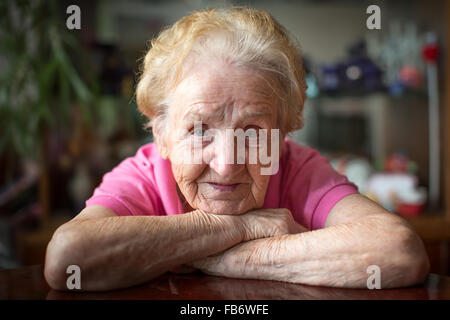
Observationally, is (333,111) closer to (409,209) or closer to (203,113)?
(409,209)

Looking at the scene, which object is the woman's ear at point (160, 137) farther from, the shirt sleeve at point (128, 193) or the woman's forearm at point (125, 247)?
the woman's forearm at point (125, 247)

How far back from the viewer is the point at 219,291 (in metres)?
0.83

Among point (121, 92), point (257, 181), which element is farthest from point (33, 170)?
point (257, 181)

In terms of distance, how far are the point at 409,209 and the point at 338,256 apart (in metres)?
1.88

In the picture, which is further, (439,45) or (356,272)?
(439,45)

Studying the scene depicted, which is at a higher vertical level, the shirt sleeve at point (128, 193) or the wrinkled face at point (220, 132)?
the wrinkled face at point (220, 132)

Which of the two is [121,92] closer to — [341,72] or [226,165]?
[341,72]

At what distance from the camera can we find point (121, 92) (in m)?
2.56

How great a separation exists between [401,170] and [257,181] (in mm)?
1928

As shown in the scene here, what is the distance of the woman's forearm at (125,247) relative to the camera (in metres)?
0.83

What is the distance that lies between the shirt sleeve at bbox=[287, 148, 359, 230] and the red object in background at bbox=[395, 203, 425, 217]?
162 cm

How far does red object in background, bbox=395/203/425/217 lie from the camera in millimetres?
2561

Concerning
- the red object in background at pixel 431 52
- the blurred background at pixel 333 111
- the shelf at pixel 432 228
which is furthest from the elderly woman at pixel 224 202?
the red object in background at pixel 431 52

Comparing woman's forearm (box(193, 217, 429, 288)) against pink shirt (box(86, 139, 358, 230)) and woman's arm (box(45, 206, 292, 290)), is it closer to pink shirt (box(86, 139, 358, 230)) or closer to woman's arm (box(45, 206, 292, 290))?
woman's arm (box(45, 206, 292, 290))
